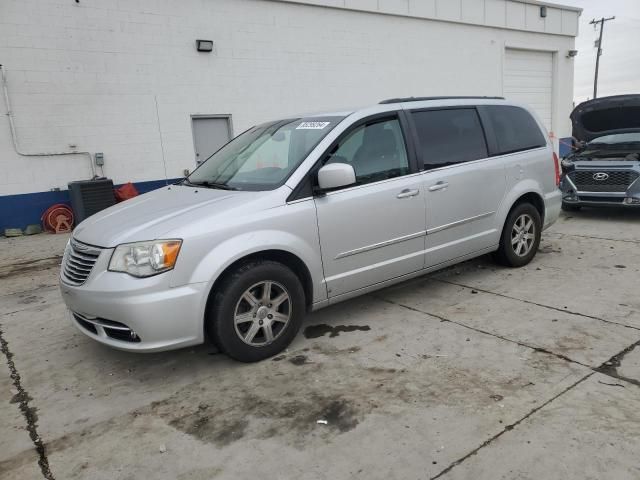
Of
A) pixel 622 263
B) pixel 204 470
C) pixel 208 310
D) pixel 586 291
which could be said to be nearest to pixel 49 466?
pixel 204 470

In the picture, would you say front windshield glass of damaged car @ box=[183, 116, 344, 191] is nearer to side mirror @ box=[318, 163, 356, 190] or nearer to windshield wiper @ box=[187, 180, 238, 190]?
windshield wiper @ box=[187, 180, 238, 190]

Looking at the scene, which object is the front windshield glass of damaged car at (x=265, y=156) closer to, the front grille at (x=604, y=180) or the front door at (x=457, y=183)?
the front door at (x=457, y=183)

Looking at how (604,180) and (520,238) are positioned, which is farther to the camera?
(604,180)

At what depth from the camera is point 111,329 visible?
332cm

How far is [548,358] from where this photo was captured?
3436 millimetres

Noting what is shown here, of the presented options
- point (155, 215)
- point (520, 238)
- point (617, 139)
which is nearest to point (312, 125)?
point (155, 215)

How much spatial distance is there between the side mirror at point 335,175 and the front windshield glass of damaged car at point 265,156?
26 centimetres

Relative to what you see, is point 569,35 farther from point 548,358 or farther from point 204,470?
point 204,470

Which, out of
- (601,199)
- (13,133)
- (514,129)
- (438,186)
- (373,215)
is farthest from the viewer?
(13,133)

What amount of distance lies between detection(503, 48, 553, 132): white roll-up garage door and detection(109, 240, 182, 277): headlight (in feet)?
51.7

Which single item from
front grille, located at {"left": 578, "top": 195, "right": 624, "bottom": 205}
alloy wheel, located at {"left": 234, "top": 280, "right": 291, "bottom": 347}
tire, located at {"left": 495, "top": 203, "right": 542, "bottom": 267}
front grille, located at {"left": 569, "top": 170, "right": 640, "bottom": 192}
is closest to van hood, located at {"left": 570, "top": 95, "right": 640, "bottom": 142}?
front grille, located at {"left": 569, "top": 170, "right": 640, "bottom": 192}

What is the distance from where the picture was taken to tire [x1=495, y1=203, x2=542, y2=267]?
5233 millimetres

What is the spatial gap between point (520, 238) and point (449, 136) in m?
1.54

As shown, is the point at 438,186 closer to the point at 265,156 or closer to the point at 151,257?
the point at 265,156
